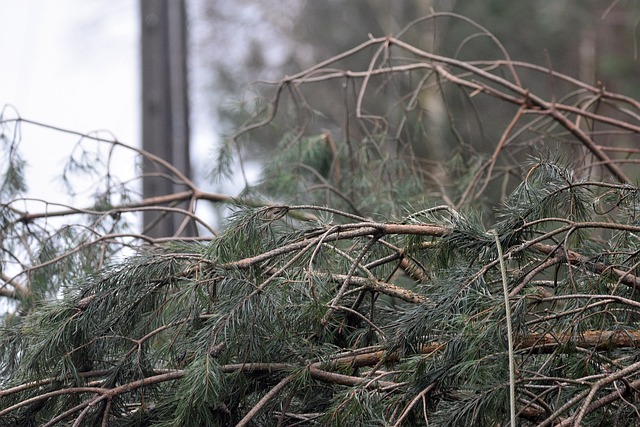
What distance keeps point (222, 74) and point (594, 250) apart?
5082 millimetres

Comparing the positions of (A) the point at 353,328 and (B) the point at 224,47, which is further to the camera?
(B) the point at 224,47

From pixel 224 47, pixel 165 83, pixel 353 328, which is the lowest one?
pixel 353 328

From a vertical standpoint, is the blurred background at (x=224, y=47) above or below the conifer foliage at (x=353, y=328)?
above

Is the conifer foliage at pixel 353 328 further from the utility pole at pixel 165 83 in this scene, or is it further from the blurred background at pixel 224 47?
the utility pole at pixel 165 83

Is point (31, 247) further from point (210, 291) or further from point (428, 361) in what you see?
point (428, 361)

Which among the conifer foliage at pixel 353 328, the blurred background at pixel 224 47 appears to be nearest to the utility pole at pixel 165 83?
the blurred background at pixel 224 47

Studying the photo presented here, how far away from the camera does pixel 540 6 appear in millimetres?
7027

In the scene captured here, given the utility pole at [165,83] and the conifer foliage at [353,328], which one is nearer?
the conifer foliage at [353,328]

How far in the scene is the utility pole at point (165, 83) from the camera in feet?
10.8

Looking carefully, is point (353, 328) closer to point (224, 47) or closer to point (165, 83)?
point (165, 83)

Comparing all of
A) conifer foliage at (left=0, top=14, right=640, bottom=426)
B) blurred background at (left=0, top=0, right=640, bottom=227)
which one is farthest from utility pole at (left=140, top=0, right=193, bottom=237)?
conifer foliage at (left=0, top=14, right=640, bottom=426)

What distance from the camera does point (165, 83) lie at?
3.36 metres

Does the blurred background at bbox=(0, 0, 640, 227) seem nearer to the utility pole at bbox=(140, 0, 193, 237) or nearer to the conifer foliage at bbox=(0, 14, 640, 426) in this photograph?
the utility pole at bbox=(140, 0, 193, 237)

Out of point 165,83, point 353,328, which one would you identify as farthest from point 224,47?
point 353,328
